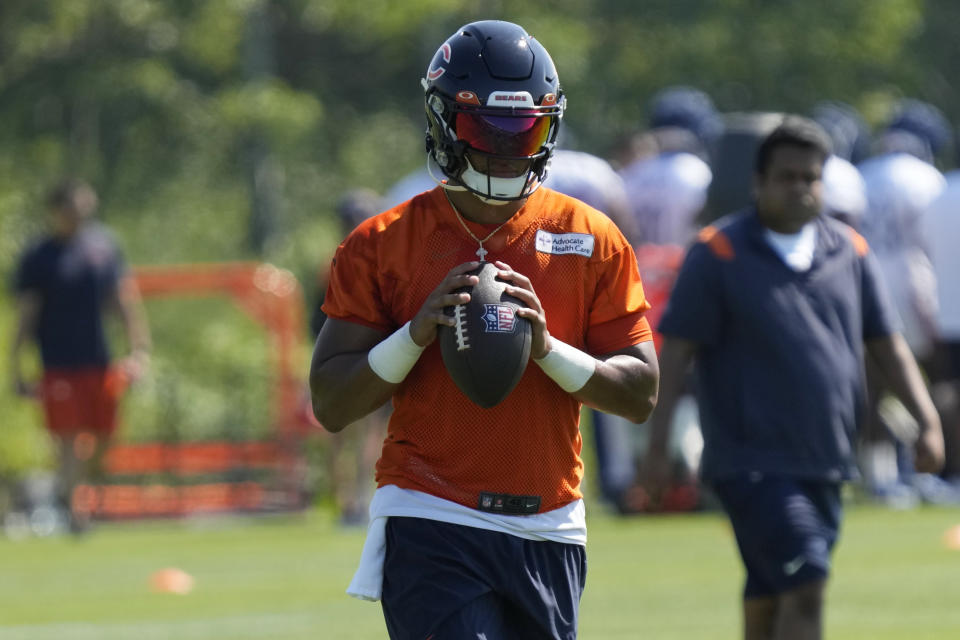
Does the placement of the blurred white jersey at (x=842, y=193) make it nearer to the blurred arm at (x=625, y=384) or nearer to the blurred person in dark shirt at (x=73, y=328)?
the blurred person in dark shirt at (x=73, y=328)

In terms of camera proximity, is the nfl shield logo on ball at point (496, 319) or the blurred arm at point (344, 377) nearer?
the nfl shield logo on ball at point (496, 319)

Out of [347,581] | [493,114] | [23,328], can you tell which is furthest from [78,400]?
[493,114]

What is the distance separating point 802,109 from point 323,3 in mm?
8096

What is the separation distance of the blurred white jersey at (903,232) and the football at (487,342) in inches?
413

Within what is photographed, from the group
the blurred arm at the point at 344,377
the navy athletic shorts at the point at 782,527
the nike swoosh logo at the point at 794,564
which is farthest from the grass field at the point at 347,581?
the blurred arm at the point at 344,377

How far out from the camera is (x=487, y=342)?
4691mm

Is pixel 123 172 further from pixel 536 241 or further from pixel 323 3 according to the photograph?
pixel 536 241

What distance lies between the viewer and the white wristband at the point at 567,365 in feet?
15.9

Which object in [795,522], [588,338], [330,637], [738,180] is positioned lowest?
[330,637]

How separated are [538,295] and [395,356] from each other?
1.26 ft

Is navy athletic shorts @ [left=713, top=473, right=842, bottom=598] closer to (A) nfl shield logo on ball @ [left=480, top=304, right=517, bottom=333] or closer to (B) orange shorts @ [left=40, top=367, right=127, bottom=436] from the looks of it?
(A) nfl shield logo on ball @ [left=480, top=304, right=517, bottom=333]

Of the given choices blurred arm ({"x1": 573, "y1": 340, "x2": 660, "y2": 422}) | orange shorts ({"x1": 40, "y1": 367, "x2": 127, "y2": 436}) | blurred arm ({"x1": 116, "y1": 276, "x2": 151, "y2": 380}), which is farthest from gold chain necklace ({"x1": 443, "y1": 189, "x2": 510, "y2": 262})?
orange shorts ({"x1": 40, "y1": 367, "x2": 127, "y2": 436})

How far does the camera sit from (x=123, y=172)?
31344 mm

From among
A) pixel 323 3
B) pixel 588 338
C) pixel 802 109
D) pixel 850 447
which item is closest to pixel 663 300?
pixel 850 447
